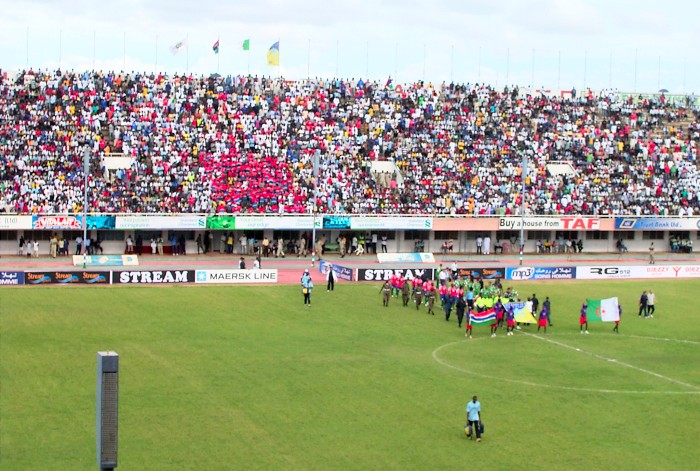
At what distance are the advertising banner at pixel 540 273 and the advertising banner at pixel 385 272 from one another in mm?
6336

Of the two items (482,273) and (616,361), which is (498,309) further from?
(482,273)

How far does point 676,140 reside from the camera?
87125 mm

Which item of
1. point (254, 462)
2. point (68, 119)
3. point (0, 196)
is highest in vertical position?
point (68, 119)

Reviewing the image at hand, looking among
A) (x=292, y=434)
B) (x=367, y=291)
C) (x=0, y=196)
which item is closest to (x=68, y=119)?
(x=0, y=196)

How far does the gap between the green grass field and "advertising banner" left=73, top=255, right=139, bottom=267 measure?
10926 mm

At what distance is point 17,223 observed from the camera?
6500 cm

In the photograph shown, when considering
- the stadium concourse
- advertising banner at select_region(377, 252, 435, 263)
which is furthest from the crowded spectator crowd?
advertising banner at select_region(377, 252, 435, 263)

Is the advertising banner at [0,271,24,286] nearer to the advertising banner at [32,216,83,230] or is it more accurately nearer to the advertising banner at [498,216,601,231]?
the advertising banner at [32,216,83,230]

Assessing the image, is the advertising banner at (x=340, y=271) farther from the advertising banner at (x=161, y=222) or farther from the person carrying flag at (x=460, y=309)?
the person carrying flag at (x=460, y=309)

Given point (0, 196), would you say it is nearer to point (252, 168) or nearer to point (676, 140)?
point (252, 168)

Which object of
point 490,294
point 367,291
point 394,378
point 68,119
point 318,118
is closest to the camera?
point 394,378

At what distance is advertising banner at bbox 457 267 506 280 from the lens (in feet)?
193

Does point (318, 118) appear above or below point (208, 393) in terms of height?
above

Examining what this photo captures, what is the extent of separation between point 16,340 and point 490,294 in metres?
19.6
